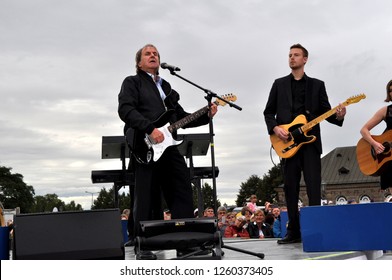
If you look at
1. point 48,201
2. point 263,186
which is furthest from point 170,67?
point 48,201

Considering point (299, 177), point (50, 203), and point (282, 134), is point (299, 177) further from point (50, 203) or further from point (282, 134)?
point (50, 203)

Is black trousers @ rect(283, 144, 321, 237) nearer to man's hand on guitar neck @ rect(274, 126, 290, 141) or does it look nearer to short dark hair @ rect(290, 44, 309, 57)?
man's hand on guitar neck @ rect(274, 126, 290, 141)

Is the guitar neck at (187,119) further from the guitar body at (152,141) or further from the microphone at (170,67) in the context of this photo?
the microphone at (170,67)

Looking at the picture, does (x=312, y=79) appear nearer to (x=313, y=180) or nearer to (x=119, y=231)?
(x=313, y=180)

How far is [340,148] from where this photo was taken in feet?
342

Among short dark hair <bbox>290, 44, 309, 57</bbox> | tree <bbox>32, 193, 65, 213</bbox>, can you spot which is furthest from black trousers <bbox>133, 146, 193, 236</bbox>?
tree <bbox>32, 193, 65, 213</bbox>

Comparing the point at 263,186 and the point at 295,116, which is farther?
the point at 263,186

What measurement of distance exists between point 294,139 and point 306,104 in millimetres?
476

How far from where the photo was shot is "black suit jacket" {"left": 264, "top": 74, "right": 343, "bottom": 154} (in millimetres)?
6941

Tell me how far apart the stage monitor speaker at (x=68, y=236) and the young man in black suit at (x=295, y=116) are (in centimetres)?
302

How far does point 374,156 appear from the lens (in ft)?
21.4

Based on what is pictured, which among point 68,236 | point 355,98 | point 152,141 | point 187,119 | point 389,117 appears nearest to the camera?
point 68,236

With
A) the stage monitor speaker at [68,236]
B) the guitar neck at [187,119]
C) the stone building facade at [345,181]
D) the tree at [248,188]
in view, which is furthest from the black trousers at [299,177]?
the tree at [248,188]
